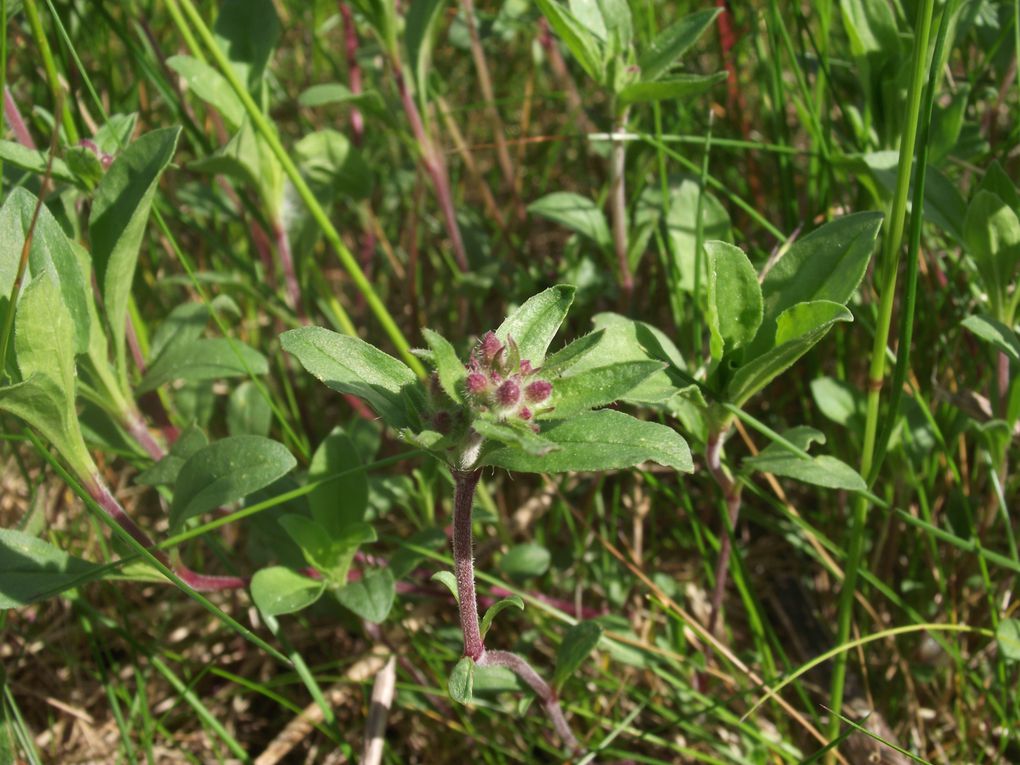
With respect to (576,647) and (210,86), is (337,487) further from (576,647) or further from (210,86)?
(210,86)

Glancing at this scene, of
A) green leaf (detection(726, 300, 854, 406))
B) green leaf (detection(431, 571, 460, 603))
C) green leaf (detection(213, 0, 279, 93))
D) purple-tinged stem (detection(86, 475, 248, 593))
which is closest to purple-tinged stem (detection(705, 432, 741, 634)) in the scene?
green leaf (detection(726, 300, 854, 406))

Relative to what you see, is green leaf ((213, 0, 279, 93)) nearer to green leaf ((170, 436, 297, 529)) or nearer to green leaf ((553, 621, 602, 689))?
green leaf ((170, 436, 297, 529))

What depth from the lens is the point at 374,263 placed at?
318 centimetres

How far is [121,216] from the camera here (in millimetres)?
1734

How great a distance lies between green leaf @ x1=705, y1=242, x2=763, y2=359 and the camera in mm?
1520

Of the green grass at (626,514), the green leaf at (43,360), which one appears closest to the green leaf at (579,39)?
the green grass at (626,514)

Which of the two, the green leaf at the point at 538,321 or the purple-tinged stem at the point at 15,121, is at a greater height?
the purple-tinged stem at the point at 15,121

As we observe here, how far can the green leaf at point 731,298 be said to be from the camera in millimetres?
1520

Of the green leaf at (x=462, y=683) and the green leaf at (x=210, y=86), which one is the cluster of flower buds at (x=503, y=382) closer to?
the green leaf at (x=462, y=683)

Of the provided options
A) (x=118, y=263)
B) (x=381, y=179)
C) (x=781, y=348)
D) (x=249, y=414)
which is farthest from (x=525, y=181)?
(x=781, y=348)

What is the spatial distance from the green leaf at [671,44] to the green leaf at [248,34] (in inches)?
31.8

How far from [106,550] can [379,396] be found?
0.96m

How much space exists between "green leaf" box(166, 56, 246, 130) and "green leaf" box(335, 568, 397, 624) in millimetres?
985

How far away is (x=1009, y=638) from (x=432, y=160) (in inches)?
63.4
